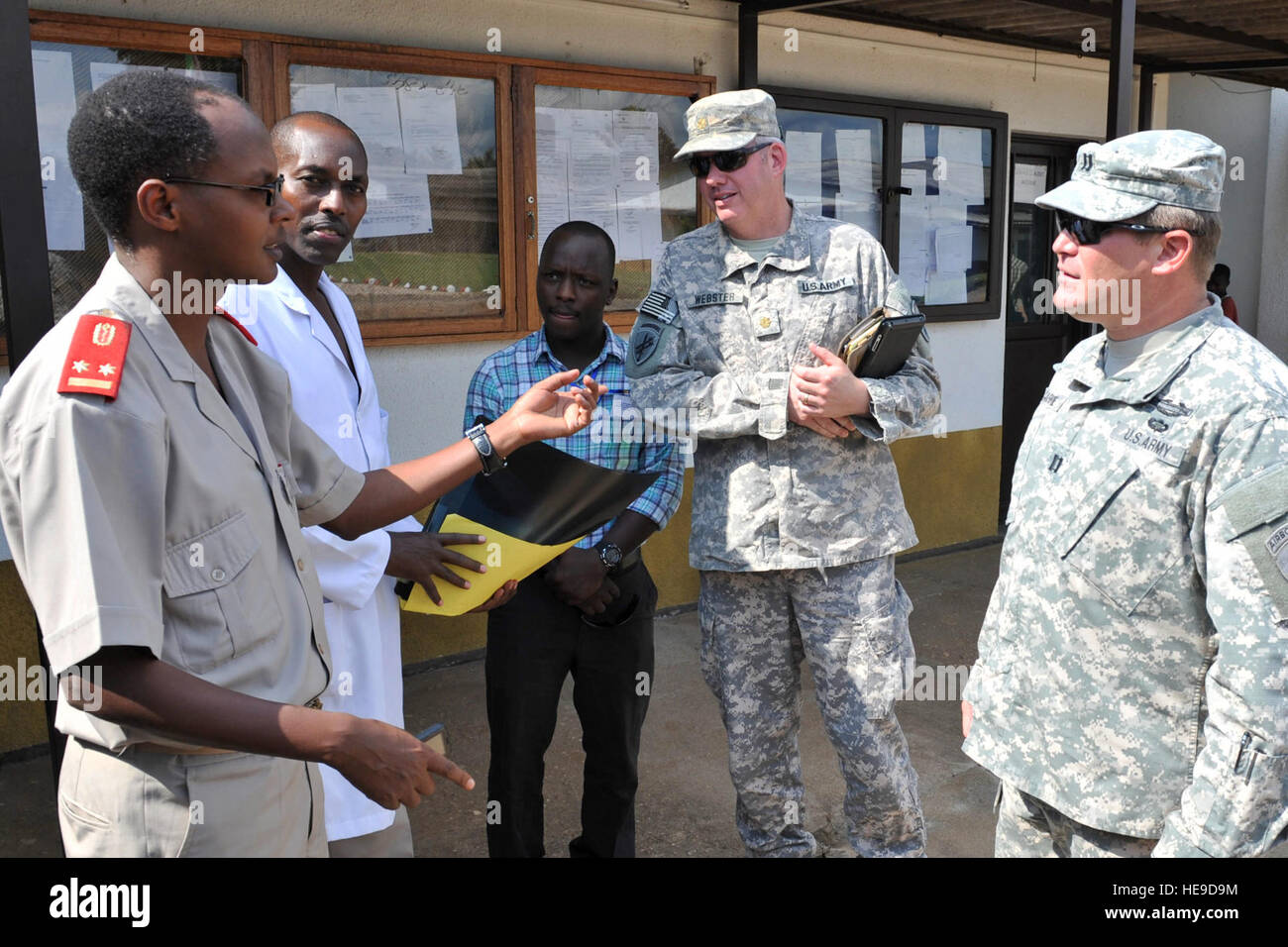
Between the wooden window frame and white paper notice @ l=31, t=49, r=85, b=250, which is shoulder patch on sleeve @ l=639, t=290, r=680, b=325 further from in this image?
white paper notice @ l=31, t=49, r=85, b=250

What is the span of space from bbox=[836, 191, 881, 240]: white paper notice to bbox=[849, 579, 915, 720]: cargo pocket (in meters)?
3.91

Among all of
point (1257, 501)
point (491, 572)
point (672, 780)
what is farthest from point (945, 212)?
point (1257, 501)

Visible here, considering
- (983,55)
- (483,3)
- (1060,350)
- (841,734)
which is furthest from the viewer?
(1060,350)

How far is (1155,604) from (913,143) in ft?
17.6

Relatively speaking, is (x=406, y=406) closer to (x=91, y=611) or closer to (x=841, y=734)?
(x=841, y=734)

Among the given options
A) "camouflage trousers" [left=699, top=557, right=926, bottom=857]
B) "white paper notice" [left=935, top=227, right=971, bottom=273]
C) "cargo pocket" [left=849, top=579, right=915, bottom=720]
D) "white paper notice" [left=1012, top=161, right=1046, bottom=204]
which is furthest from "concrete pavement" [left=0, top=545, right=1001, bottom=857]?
"white paper notice" [left=1012, top=161, right=1046, bottom=204]

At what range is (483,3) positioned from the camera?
4.81m

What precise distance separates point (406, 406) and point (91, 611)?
3478 mm

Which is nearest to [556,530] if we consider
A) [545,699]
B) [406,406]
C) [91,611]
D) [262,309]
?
[545,699]

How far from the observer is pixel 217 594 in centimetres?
158

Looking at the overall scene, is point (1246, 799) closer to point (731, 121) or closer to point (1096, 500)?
point (1096, 500)

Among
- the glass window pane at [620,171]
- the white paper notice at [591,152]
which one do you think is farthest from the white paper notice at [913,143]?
the white paper notice at [591,152]

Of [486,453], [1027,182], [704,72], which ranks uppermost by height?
[704,72]

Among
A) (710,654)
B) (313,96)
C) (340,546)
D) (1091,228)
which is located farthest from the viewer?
(313,96)
